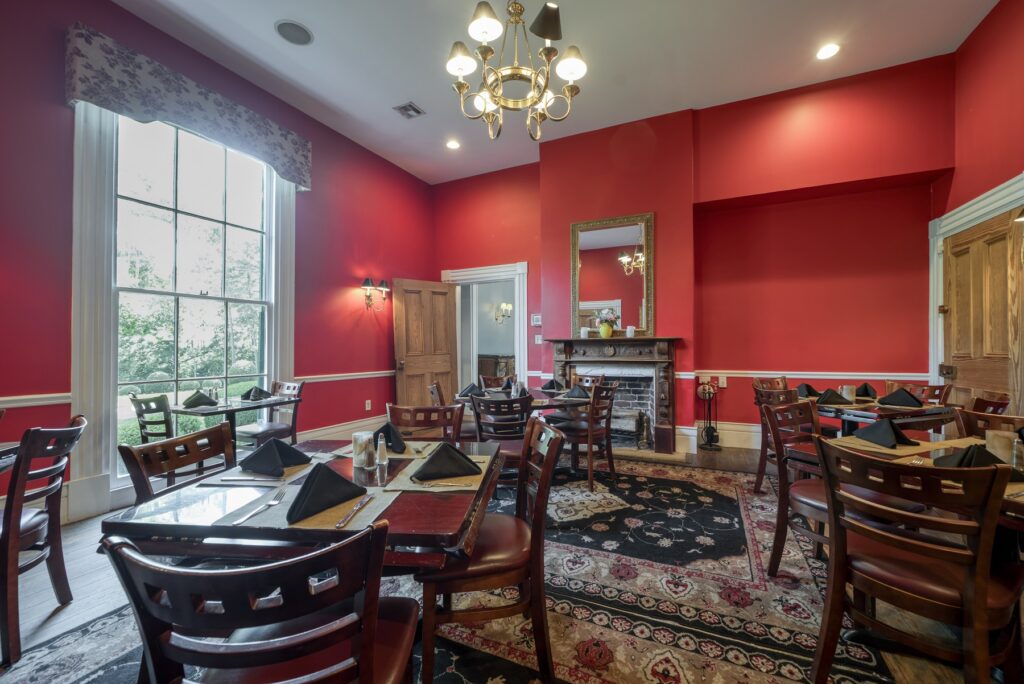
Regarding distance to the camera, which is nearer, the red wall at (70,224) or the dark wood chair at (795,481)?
the dark wood chair at (795,481)

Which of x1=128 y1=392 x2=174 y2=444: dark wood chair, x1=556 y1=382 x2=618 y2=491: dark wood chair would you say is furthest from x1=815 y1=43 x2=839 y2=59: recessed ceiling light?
x1=128 y1=392 x2=174 y2=444: dark wood chair

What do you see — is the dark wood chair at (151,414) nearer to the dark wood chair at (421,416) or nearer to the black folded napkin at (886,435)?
the dark wood chair at (421,416)

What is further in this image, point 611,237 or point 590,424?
point 611,237

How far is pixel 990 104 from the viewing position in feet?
10.4

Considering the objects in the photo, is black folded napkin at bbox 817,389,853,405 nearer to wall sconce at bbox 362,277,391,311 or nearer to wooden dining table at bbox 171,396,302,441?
wooden dining table at bbox 171,396,302,441

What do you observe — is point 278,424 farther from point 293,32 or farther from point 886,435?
point 886,435

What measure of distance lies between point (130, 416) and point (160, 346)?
57cm

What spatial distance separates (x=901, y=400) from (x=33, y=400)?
5.64 m

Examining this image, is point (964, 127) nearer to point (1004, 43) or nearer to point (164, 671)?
point (1004, 43)

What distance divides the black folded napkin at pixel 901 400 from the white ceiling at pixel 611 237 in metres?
2.69

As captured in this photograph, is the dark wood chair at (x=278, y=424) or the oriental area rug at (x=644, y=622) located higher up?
the dark wood chair at (x=278, y=424)

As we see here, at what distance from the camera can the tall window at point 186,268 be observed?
10.2 ft

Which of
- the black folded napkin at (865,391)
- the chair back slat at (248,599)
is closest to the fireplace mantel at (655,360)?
the black folded napkin at (865,391)

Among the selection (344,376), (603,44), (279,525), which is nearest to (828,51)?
(603,44)
